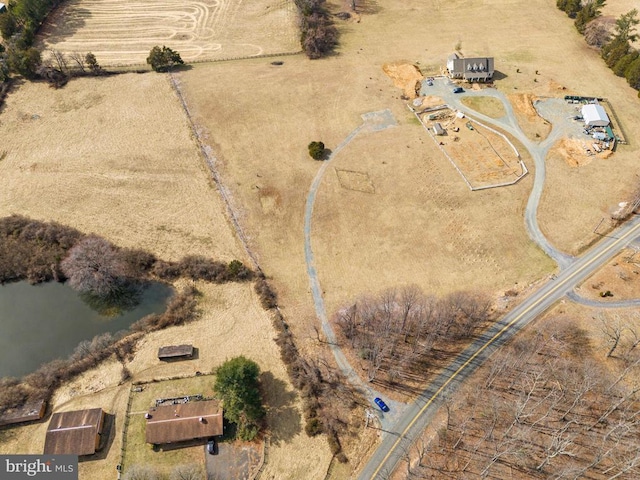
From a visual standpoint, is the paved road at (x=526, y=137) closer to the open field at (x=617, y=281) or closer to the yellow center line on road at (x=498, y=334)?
the yellow center line on road at (x=498, y=334)

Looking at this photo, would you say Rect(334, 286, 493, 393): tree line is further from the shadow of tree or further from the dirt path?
the shadow of tree

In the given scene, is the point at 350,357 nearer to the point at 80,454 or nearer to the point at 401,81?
the point at 80,454

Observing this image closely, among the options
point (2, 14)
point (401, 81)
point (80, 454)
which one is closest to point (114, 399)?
point (80, 454)


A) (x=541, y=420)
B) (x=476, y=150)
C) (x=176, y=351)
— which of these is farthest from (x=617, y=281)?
(x=176, y=351)

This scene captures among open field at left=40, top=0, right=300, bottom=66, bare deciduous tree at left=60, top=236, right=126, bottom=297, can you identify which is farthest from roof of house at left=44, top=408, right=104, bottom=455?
open field at left=40, top=0, right=300, bottom=66

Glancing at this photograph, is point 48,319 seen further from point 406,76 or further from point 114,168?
point 406,76

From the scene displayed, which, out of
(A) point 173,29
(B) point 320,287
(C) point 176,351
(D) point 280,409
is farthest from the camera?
(A) point 173,29

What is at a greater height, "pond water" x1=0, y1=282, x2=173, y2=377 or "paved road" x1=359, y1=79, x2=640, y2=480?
"paved road" x1=359, y1=79, x2=640, y2=480
